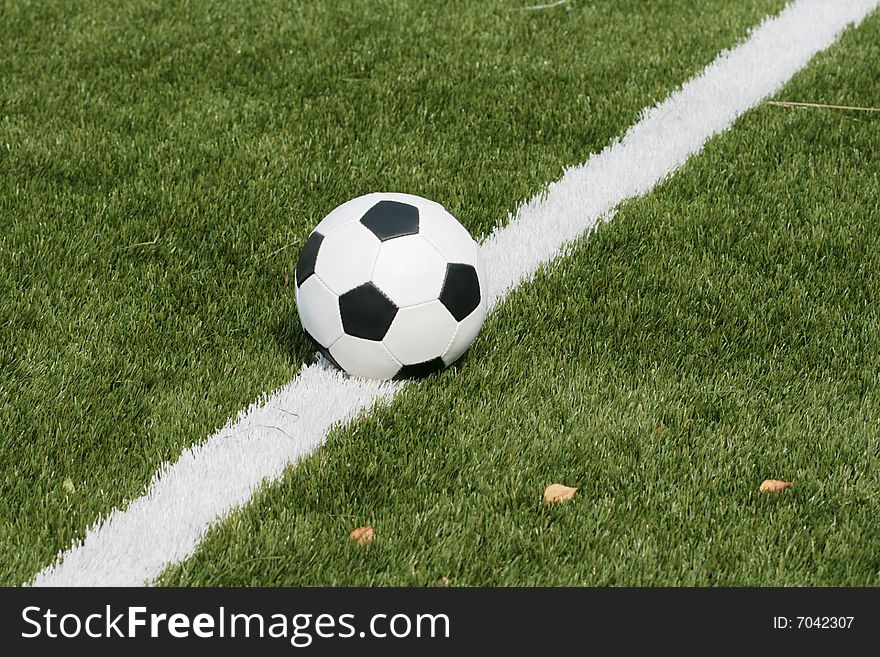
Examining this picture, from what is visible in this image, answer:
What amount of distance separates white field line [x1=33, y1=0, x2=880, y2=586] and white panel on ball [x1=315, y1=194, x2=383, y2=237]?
1.61 ft

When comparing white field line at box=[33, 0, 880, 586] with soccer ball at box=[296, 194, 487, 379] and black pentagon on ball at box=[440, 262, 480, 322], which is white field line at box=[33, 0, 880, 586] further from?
black pentagon on ball at box=[440, 262, 480, 322]

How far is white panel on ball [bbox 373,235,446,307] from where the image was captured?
3.11 m

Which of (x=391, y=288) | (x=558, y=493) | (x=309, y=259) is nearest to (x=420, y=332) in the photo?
(x=391, y=288)

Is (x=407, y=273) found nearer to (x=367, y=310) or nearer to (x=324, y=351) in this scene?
(x=367, y=310)

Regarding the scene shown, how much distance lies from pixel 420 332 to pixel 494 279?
774 millimetres

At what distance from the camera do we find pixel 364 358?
323 cm

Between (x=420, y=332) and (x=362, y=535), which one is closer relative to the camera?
(x=362, y=535)

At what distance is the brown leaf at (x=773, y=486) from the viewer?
2.90 metres

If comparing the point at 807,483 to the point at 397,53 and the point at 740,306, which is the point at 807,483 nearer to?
the point at 740,306

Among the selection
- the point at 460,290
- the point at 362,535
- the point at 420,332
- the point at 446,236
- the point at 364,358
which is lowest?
the point at 362,535

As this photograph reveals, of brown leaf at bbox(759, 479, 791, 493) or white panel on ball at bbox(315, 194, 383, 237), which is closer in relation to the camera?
brown leaf at bbox(759, 479, 791, 493)

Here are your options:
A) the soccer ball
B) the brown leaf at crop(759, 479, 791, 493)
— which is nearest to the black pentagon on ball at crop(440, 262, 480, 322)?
the soccer ball

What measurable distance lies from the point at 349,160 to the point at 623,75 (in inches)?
64.3

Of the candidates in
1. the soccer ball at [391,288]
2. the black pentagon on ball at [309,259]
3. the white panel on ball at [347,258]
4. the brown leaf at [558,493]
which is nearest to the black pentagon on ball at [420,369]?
the soccer ball at [391,288]
